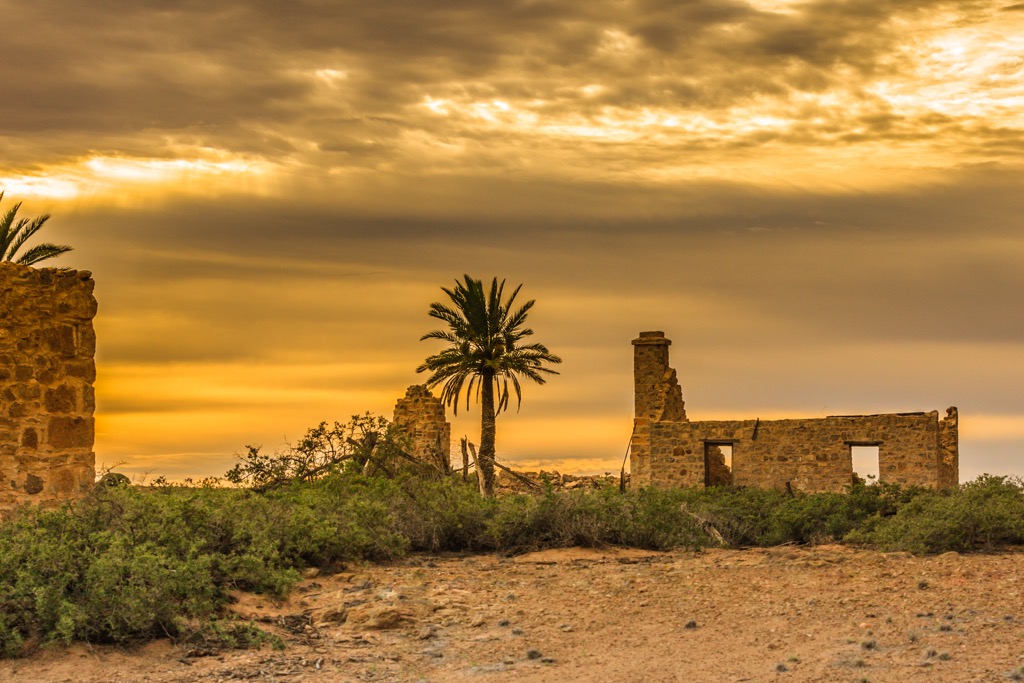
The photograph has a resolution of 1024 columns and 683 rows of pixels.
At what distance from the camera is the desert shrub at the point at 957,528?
38.9ft

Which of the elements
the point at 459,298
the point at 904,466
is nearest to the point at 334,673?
the point at 904,466

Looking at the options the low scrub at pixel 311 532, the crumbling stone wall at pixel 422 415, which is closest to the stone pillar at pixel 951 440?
the low scrub at pixel 311 532

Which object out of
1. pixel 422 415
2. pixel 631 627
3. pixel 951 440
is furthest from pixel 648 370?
pixel 631 627

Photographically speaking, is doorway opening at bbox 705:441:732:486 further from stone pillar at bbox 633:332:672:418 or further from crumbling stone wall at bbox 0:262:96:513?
crumbling stone wall at bbox 0:262:96:513

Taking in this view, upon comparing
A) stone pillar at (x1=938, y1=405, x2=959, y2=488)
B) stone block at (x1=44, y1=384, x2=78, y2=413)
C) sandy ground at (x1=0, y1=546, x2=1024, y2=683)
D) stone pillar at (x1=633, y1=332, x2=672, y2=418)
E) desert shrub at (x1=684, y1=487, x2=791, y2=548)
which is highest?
stone pillar at (x1=633, y1=332, x2=672, y2=418)

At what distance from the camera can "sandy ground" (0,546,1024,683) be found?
7.69 metres

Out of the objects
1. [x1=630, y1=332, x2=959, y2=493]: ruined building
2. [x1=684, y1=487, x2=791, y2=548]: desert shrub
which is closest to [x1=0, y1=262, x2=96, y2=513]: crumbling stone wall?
[x1=684, y1=487, x2=791, y2=548]: desert shrub

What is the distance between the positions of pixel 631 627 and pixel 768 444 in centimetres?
1829

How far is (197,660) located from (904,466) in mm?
20505

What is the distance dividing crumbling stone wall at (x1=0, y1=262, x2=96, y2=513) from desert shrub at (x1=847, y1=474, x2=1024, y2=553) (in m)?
9.07

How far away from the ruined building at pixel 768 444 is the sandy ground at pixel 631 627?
47.3 ft

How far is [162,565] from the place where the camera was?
364 inches

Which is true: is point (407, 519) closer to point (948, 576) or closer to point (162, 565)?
point (162, 565)

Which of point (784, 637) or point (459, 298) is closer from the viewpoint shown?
point (784, 637)
